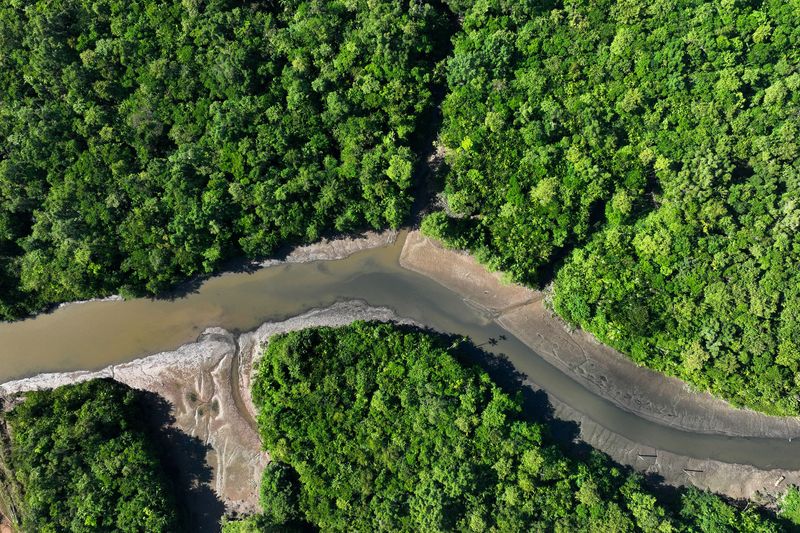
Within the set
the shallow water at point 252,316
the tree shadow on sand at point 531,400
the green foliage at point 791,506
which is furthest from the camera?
the shallow water at point 252,316

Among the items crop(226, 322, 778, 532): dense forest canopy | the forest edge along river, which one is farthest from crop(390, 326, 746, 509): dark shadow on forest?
crop(226, 322, 778, 532): dense forest canopy

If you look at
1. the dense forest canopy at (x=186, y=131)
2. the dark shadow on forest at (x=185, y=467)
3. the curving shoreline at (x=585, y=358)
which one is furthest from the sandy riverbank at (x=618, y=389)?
the dark shadow on forest at (x=185, y=467)

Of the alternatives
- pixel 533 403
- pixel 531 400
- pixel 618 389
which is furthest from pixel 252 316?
pixel 618 389

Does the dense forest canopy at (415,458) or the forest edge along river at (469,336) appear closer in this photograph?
the dense forest canopy at (415,458)

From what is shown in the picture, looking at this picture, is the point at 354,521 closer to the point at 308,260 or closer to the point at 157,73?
the point at 308,260

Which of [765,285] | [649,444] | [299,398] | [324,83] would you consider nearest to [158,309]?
[299,398]

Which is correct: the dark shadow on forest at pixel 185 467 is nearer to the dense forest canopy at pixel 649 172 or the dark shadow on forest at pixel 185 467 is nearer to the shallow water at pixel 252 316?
the shallow water at pixel 252 316

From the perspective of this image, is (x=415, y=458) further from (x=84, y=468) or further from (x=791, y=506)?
(x=791, y=506)
